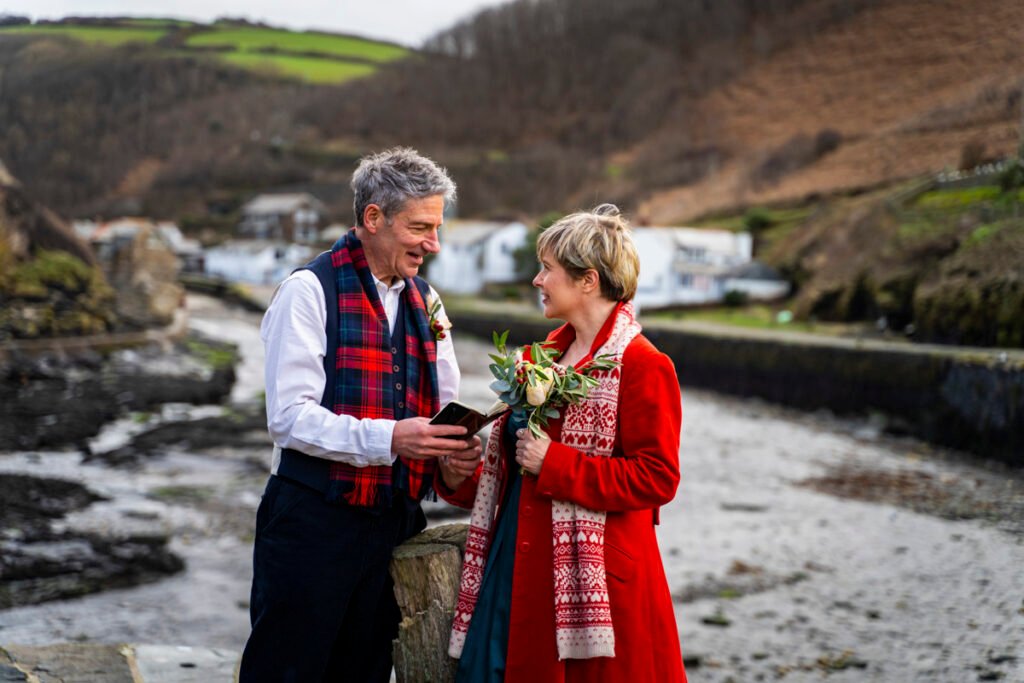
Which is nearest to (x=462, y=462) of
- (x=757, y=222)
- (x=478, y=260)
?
(x=757, y=222)

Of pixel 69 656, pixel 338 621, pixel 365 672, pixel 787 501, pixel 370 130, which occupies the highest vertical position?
pixel 370 130

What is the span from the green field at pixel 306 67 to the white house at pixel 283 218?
1161cm

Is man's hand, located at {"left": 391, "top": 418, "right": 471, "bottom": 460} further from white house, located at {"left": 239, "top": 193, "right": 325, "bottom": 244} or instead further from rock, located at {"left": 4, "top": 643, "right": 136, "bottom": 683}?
white house, located at {"left": 239, "top": 193, "right": 325, "bottom": 244}

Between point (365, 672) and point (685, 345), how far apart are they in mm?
25987

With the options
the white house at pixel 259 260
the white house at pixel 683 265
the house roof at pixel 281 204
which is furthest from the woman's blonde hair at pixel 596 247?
the house roof at pixel 281 204

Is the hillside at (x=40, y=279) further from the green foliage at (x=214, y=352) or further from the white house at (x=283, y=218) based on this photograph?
the white house at (x=283, y=218)

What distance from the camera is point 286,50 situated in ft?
271

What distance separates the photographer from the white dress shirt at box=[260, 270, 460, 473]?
2.97 meters

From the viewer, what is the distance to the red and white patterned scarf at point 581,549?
2.93 meters

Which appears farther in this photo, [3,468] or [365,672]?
[3,468]

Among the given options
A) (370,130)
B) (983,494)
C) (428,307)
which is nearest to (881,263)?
(983,494)

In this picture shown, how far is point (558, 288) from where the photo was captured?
3.09 metres

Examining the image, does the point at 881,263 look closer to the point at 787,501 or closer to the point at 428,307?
the point at 787,501

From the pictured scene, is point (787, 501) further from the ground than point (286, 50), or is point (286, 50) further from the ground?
point (286, 50)
